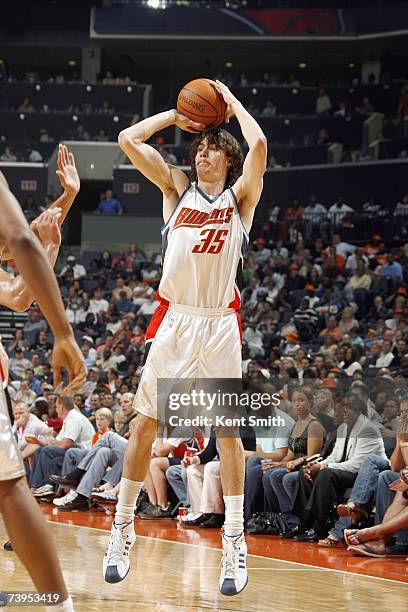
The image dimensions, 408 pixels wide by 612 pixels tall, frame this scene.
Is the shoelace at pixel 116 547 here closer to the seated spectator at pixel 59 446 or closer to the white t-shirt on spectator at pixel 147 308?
the seated spectator at pixel 59 446

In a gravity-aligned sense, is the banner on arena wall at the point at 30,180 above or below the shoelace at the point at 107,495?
above

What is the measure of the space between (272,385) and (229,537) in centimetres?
597

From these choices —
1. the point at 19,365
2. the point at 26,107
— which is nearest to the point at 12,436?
the point at 19,365

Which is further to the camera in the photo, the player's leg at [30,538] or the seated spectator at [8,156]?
the seated spectator at [8,156]

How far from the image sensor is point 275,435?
8.90 meters

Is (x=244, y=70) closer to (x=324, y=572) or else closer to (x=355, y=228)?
(x=355, y=228)

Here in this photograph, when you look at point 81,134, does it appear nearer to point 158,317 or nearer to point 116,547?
point 158,317

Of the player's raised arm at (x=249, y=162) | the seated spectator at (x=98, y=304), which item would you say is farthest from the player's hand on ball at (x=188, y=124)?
the seated spectator at (x=98, y=304)

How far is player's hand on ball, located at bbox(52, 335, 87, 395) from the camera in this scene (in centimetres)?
278

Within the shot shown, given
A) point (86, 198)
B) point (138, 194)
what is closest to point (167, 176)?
point (138, 194)

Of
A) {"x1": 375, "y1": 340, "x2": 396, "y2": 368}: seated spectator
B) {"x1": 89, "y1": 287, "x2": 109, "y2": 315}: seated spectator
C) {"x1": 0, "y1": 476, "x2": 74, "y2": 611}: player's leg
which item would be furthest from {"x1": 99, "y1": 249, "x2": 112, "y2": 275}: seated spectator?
{"x1": 0, "y1": 476, "x2": 74, "y2": 611}: player's leg

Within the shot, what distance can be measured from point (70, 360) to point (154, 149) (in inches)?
98.3

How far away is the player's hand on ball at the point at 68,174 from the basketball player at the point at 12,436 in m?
1.33

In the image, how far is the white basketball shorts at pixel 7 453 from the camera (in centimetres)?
291
